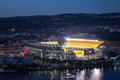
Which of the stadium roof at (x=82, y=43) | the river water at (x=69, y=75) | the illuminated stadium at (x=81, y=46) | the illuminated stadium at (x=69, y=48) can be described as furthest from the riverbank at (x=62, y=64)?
the stadium roof at (x=82, y=43)

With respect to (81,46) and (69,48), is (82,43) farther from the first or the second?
(69,48)

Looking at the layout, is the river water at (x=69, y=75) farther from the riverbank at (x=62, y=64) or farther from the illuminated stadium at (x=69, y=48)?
the illuminated stadium at (x=69, y=48)

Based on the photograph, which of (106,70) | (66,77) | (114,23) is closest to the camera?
(66,77)

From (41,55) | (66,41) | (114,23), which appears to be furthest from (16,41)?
(114,23)

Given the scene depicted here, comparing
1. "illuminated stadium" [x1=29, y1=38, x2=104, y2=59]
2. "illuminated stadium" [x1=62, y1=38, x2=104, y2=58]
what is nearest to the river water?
→ "illuminated stadium" [x1=29, y1=38, x2=104, y2=59]

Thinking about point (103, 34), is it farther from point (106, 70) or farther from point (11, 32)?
point (106, 70)

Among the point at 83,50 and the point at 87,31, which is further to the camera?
the point at 87,31
